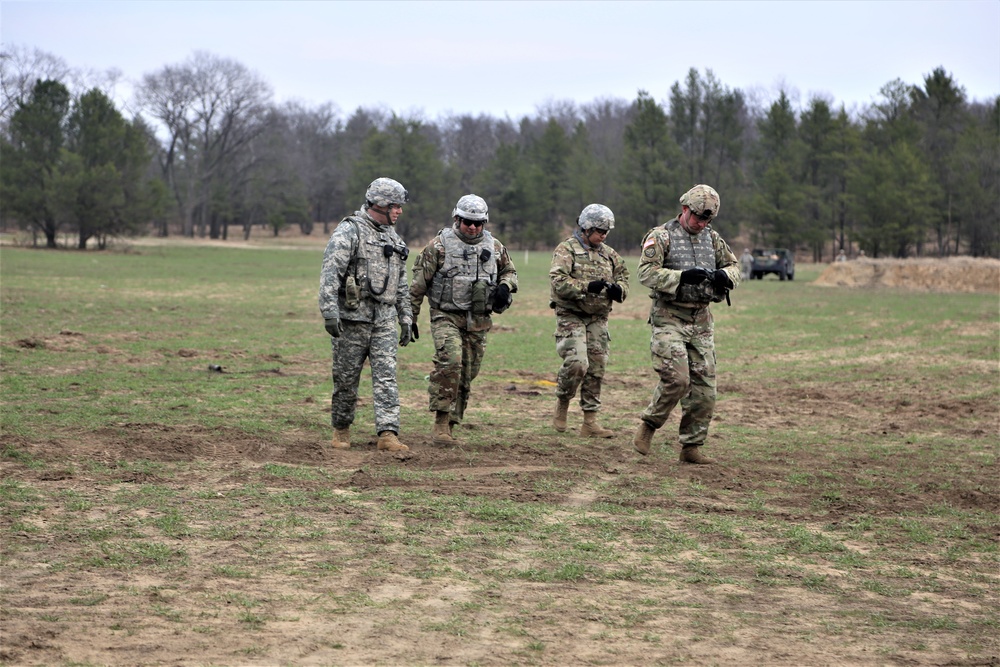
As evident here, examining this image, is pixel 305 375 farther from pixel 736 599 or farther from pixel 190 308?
pixel 190 308

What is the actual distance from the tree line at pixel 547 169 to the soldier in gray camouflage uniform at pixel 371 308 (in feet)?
174

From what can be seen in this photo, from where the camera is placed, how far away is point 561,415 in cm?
1069

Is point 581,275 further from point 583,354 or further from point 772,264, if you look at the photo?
point 772,264

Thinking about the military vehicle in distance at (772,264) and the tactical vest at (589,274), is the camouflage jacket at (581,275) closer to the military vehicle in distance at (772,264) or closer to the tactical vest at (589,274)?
the tactical vest at (589,274)

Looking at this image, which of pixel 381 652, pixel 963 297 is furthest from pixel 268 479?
pixel 963 297

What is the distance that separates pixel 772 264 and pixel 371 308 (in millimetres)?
42431

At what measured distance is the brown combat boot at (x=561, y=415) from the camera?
1062 cm

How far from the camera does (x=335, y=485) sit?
26.1 feet

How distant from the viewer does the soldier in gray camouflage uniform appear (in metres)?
9.23

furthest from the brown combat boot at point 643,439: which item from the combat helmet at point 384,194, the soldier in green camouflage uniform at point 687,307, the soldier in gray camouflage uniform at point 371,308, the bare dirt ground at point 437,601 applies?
the combat helmet at point 384,194

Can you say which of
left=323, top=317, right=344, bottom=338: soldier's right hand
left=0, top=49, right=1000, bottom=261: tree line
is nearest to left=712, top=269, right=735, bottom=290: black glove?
left=323, top=317, right=344, bottom=338: soldier's right hand

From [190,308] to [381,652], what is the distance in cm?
2030

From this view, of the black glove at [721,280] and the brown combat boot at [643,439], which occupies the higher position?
the black glove at [721,280]

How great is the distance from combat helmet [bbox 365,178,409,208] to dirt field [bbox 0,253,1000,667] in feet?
6.62
